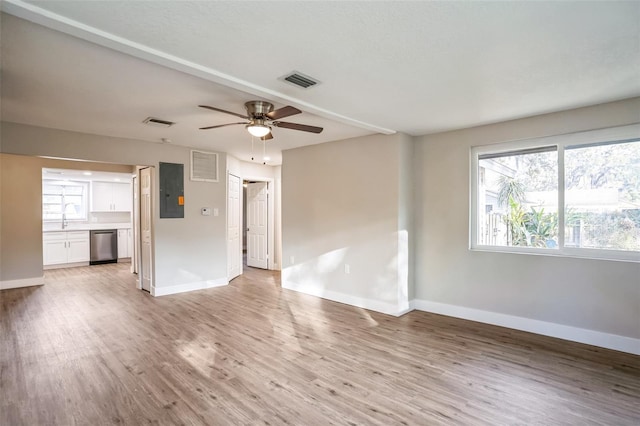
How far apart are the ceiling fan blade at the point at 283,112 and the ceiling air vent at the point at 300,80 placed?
0.82 ft

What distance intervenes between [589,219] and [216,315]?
463 cm

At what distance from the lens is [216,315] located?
4344 millimetres

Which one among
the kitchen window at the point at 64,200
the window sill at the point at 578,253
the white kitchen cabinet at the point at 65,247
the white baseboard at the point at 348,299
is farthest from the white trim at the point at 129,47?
the kitchen window at the point at 64,200

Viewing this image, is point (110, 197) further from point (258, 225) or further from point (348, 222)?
point (348, 222)

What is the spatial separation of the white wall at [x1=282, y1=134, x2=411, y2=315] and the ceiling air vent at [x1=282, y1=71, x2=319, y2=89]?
2061 mm

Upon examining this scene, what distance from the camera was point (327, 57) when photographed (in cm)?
223

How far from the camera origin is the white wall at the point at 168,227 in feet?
15.3

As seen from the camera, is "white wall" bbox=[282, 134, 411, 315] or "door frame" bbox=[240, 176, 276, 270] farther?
"door frame" bbox=[240, 176, 276, 270]

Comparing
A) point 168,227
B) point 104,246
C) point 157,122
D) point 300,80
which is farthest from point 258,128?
point 104,246

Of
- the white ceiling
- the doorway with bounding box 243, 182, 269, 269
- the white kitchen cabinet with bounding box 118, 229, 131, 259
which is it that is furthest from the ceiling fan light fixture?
the white kitchen cabinet with bounding box 118, 229, 131, 259

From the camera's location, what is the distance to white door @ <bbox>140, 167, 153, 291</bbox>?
554cm

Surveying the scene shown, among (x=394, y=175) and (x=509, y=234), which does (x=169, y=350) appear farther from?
(x=509, y=234)

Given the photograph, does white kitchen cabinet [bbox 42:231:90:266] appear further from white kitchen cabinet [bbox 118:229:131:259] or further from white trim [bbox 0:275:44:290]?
white trim [bbox 0:275:44:290]

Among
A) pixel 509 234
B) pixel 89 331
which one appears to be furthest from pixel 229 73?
pixel 509 234
